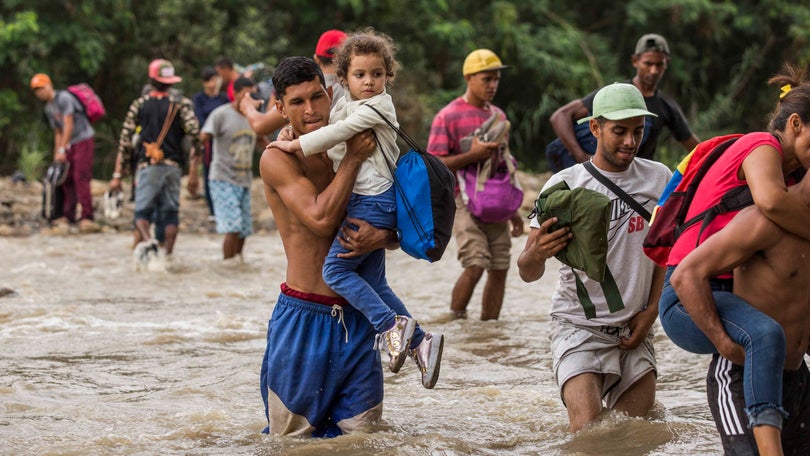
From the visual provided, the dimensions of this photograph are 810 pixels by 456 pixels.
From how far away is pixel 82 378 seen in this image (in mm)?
6754

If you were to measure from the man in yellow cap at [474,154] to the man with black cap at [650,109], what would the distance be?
0.52m

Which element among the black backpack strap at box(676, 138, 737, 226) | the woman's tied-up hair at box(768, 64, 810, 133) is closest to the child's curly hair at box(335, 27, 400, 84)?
the black backpack strap at box(676, 138, 737, 226)

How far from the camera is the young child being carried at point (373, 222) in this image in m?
4.27

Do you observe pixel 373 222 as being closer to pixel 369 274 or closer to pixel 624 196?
pixel 369 274

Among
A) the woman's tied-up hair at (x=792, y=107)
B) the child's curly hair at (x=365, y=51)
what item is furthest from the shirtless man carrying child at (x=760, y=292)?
the child's curly hair at (x=365, y=51)

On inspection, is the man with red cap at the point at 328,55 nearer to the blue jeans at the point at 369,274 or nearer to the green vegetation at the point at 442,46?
A: the blue jeans at the point at 369,274

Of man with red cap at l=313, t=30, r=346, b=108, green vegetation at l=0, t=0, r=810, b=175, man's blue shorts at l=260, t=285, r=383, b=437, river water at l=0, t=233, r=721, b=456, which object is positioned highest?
green vegetation at l=0, t=0, r=810, b=175

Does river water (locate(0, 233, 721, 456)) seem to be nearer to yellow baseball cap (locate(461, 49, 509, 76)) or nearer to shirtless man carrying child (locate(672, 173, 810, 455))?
shirtless man carrying child (locate(672, 173, 810, 455))

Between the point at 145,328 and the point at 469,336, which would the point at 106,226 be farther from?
the point at 469,336

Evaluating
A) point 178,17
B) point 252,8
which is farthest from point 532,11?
point 178,17

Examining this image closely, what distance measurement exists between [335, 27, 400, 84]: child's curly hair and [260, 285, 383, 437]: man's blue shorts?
3.60 ft

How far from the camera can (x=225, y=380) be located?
670 centimetres

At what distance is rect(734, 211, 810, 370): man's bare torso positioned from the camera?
3627mm

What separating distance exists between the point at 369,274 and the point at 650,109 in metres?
3.85
